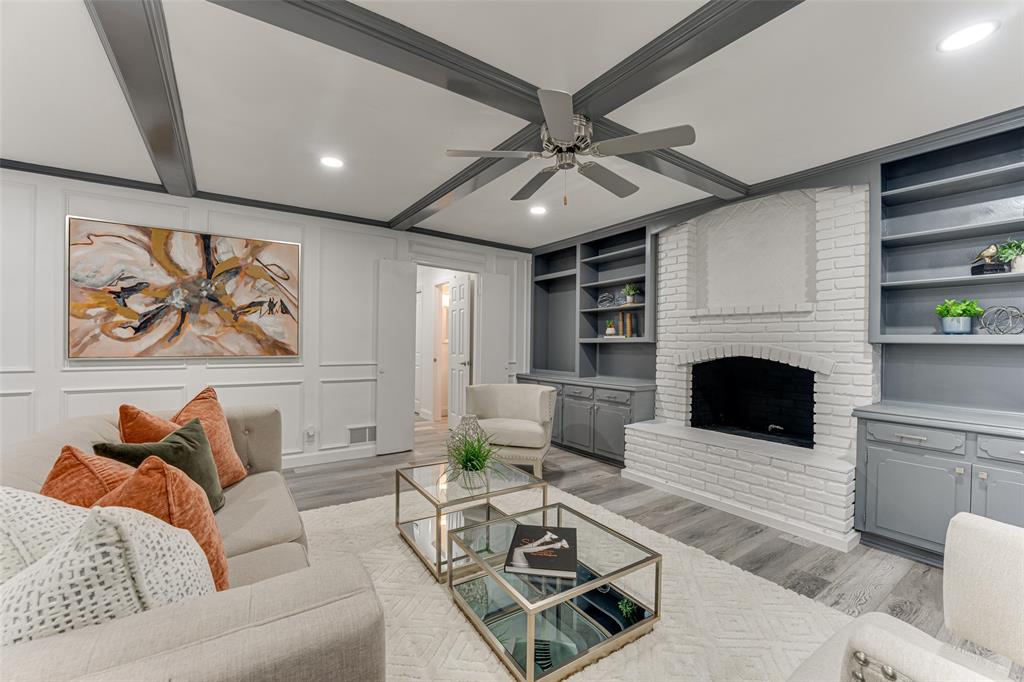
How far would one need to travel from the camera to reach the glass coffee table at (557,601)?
160cm

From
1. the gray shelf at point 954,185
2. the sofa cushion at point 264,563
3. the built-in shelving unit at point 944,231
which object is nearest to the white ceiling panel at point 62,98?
the sofa cushion at point 264,563

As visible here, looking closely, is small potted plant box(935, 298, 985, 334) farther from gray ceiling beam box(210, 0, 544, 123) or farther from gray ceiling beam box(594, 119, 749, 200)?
gray ceiling beam box(210, 0, 544, 123)

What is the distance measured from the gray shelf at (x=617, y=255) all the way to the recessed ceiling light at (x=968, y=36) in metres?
2.75

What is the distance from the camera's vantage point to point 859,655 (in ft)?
2.55

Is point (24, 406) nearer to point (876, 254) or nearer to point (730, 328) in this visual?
point (730, 328)

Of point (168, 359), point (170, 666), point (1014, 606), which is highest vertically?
point (168, 359)

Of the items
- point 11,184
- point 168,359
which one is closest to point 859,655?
point 168,359

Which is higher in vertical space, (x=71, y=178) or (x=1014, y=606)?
(x=71, y=178)

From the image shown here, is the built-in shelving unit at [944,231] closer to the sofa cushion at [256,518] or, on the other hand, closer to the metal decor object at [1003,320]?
the metal decor object at [1003,320]

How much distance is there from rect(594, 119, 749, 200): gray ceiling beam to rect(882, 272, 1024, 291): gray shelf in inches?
48.0

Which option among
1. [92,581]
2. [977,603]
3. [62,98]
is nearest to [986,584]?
[977,603]

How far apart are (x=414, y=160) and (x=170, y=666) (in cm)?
294

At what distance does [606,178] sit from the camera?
8.22 feet

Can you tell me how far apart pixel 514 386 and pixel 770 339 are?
7.51ft
